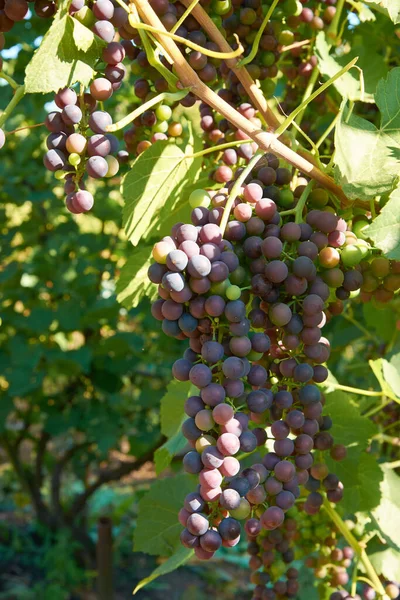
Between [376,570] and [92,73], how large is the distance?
3.61ft

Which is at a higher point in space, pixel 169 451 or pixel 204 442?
pixel 204 442

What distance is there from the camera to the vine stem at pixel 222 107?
0.82 m

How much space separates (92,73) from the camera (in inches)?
31.5

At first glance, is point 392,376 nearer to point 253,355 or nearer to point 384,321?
point 253,355

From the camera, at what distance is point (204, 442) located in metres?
0.75

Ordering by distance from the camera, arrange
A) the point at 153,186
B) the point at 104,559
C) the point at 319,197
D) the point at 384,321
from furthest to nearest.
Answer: the point at 104,559, the point at 384,321, the point at 153,186, the point at 319,197

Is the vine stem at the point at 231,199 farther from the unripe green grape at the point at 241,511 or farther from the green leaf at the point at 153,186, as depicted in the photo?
the unripe green grape at the point at 241,511

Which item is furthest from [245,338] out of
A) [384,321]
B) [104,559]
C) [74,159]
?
[104,559]

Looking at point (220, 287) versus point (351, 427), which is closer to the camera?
point (220, 287)

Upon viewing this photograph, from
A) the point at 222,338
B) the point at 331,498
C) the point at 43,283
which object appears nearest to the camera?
the point at 222,338

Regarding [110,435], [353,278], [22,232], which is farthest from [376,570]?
[22,232]

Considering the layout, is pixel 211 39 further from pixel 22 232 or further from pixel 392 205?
pixel 22 232

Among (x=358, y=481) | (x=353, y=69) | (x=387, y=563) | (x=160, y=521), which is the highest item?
(x=353, y=69)

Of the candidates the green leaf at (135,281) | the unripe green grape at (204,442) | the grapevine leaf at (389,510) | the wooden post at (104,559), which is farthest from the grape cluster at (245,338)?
the wooden post at (104,559)
